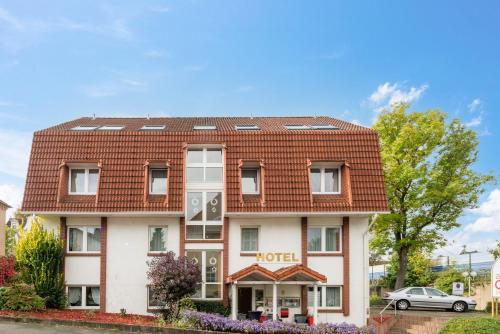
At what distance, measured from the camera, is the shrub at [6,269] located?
2419 cm

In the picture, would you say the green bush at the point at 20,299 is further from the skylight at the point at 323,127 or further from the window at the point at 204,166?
the skylight at the point at 323,127

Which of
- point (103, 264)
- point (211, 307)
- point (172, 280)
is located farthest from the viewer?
point (103, 264)

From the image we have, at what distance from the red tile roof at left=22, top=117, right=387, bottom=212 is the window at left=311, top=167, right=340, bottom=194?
776 mm

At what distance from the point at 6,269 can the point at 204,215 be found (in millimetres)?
9338

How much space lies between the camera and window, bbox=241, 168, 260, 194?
25344 millimetres

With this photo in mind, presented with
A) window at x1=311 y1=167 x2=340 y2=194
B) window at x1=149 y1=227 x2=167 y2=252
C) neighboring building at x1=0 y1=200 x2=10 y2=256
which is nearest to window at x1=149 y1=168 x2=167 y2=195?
window at x1=149 y1=227 x2=167 y2=252

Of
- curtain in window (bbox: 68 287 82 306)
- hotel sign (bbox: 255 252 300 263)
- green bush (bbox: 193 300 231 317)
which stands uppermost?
hotel sign (bbox: 255 252 300 263)

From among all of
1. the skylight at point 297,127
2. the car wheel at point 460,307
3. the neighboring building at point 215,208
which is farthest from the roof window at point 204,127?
the car wheel at point 460,307

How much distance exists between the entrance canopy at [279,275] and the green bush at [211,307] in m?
1.61

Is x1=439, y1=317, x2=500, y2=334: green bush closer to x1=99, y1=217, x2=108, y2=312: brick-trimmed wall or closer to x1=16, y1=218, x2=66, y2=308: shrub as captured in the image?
x1=99, y1=217, x2=108, y2=312: brick-trimmed wall

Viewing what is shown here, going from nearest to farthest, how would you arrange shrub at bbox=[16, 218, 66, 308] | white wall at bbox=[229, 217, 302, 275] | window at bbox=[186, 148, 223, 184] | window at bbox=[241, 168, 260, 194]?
shrub at bbox=[16, 218, 66, 308], white wall at bbox=[229, 217, 302, 275], window at bbox=[186, 148, 223, 184], window at bbox=[241, 168, 260, 194]

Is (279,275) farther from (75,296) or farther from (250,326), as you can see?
(75,296)

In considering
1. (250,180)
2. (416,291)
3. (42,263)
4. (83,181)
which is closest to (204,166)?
(250,180)

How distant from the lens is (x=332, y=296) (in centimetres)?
2441
